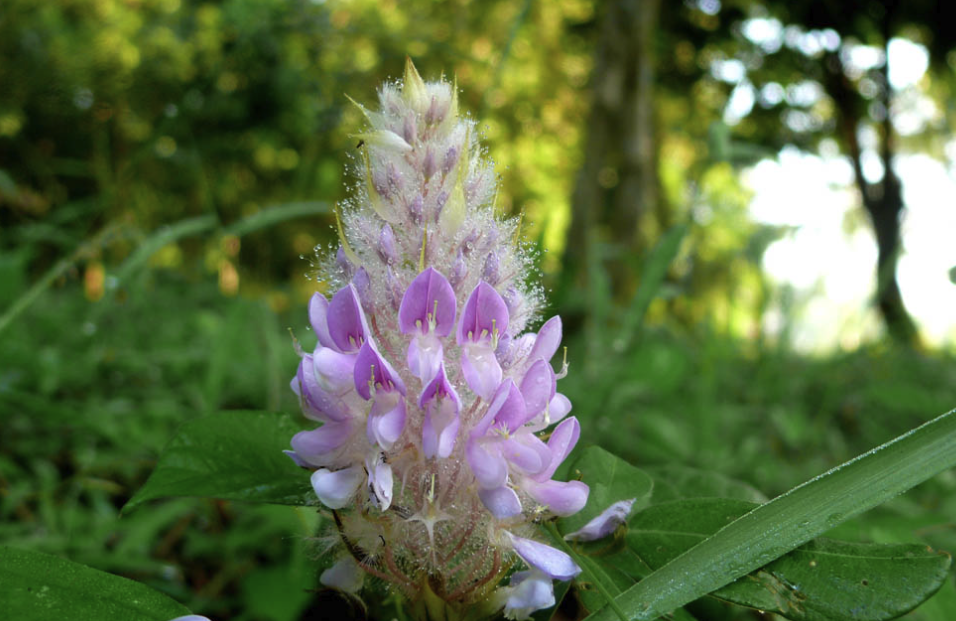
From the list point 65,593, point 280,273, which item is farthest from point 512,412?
point 280,273

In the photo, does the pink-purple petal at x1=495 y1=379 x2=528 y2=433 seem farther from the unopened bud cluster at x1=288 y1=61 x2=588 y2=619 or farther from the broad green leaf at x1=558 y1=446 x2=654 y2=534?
the broad green leaf at x1=558 y1=446 x2=654 y2=534

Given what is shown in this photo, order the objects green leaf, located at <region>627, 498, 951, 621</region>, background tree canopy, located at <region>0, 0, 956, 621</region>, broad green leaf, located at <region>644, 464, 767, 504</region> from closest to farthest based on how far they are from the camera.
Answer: green leaf, located at <region>627, 498, 951, 621</region> < broad green leaf, located at <region>644, 464, 767, 504</region> < background tree canopy, located at <region>0, 0, 956, 621</region>

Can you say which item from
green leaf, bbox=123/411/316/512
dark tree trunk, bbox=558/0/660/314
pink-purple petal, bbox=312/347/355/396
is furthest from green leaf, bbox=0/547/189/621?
dark tree trunk, bbox=558/0/660/314

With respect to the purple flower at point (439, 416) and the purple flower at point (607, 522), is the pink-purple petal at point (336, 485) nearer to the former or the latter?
the purple flower at point (439, 416)

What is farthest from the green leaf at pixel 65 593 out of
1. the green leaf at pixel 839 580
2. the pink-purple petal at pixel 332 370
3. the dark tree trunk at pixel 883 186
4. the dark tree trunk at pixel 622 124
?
the dark tree trunk at pixel 883 186

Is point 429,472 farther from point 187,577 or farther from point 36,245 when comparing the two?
point 36,245

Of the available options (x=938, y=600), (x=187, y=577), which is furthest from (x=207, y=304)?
(x=938, y=600)
